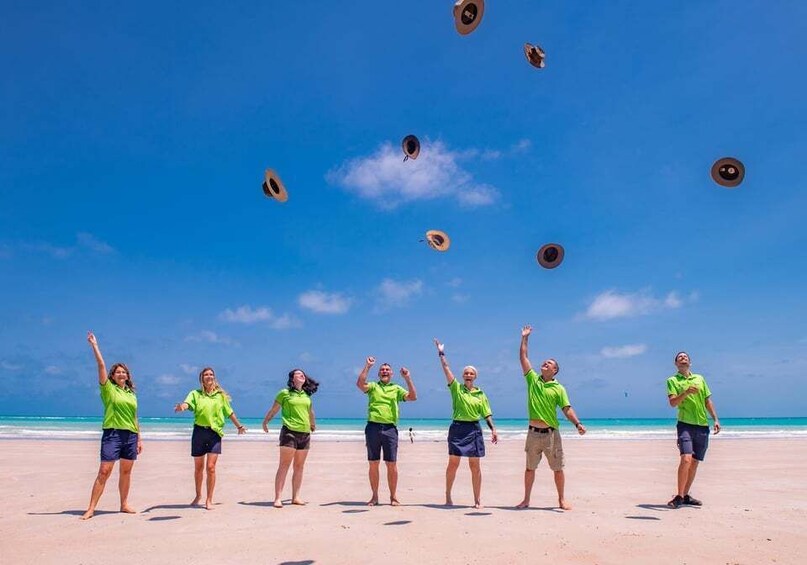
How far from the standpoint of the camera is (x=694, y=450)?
28.0 feet

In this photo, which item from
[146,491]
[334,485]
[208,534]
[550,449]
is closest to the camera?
[208,534]

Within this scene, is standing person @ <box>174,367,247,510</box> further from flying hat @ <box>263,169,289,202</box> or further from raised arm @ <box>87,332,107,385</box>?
flying hat @ <box>263,169,289,202</box>

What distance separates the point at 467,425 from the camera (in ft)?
27.9

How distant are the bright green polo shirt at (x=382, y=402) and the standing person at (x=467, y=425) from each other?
0.83 meters

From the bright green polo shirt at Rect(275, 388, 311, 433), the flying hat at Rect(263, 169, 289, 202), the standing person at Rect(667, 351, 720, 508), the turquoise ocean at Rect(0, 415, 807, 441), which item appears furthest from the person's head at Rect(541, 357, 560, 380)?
the turquoise ocean at Rect(0, 415, 807, 441)

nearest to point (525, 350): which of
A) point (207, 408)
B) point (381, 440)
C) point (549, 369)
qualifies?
point (549, 369)

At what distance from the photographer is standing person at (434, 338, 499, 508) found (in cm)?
842

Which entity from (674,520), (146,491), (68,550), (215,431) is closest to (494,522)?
(674,520)

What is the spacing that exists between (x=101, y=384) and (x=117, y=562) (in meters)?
2.73

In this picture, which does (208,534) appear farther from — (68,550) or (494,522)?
(494,522)

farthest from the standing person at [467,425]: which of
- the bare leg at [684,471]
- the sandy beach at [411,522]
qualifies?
the bare leg at [684,471]

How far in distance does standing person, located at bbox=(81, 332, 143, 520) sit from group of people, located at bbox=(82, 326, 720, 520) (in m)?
0.02

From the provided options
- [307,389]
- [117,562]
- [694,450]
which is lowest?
[117,562]

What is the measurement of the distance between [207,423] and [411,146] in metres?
5.73
